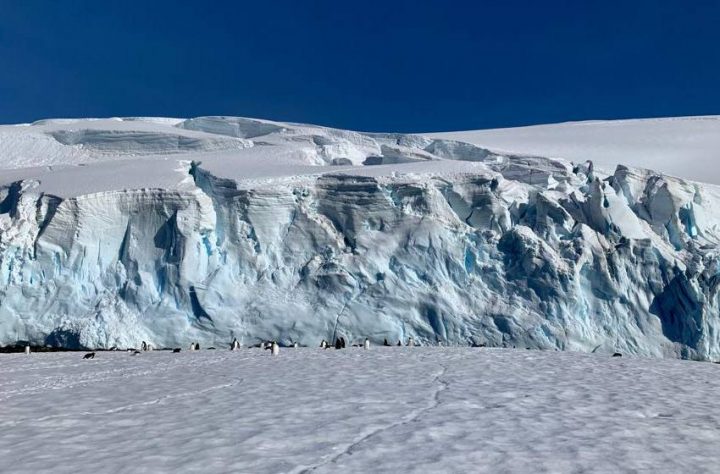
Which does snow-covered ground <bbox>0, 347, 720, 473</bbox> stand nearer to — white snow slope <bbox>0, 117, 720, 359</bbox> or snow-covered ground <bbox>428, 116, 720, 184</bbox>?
white snow slope <bbox>0, 117, 720, 359</bbox>

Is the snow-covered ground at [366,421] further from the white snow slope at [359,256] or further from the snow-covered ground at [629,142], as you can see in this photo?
the snow-covered ground at [629,142]

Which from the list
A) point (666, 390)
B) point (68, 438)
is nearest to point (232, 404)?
point (68, 438)

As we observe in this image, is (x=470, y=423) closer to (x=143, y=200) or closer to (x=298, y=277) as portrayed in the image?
(x=298, y=277)

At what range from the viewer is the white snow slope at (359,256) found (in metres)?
18.4

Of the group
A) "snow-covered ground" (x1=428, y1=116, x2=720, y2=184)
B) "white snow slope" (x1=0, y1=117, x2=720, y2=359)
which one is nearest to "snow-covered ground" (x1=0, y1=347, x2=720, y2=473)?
"white snow slope" (x1=0, y1=117, x2=720, y2=359)

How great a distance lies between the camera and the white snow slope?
18.4 meters

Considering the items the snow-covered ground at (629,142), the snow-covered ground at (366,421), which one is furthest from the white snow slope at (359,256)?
the snow-covered ground at (366,421)

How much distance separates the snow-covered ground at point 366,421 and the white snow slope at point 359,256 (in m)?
8.89

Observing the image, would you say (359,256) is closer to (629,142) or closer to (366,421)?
(366,421)

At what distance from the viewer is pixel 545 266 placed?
18.9m

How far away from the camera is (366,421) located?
5.36m

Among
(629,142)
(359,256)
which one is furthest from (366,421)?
(629,142)

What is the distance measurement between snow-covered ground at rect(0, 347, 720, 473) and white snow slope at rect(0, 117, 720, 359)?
8887mm

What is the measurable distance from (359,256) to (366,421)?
46.5 feet
